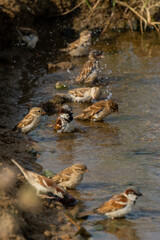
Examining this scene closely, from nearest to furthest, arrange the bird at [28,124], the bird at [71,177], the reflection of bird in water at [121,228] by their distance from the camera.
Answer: the reflection of bird in water at [121,228], the bird at [71,177], the bird at [28,124]

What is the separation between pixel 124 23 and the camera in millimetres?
15883

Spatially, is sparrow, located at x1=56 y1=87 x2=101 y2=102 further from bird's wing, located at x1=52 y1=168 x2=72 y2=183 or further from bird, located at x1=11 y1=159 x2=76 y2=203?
bird, located at x1=11 y1=159 x2=76 y2=203

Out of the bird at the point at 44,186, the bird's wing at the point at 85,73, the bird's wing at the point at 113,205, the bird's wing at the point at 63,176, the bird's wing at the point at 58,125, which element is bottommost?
the bird's wing at the point at 85,73

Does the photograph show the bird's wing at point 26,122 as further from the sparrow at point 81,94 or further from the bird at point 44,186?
the bird at point 44,186

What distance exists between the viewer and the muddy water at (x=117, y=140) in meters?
5.37

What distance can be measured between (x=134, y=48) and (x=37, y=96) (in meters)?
4.87

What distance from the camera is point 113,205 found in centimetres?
520

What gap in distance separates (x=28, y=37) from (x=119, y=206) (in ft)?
28.7

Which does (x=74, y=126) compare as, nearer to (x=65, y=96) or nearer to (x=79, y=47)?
(x=65, y=96)

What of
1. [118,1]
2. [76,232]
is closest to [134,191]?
[76,232]

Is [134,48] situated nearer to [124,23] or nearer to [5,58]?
[124,23]

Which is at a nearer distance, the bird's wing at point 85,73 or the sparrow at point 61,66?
the bird's wing at point 85,73

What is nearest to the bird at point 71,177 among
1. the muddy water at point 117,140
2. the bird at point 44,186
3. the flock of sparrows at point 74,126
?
the flock of sparrows at point 74,126

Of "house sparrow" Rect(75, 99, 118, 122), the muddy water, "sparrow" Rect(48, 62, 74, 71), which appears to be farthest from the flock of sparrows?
"sparrow" Rect(48, 62, 74, 71)
